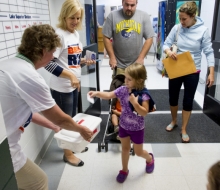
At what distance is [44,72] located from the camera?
237 cm

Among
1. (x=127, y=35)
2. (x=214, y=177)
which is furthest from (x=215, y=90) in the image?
(x=214, y=177)

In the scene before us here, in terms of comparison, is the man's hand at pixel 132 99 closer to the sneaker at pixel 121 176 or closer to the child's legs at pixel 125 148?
the child's legs at pixel 125 148

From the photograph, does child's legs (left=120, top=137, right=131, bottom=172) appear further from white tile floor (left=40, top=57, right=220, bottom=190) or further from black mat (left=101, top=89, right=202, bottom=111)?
black mat (left=101, top=89, right=202, bottom=111)

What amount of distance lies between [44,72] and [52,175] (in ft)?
3.42

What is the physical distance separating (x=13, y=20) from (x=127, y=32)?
1.26 meters

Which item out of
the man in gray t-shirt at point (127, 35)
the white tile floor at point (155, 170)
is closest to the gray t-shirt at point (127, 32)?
the man in gray t-shirt at point (127, 35)

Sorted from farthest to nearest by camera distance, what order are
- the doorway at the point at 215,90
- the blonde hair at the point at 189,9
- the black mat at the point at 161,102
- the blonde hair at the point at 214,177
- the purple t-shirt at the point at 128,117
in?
the black mat at the point at 161,102
the doorway at the point at 215,90
the blonde hair at the point at 189,9
the purple t-shirt at the point at 128,117
the blonde hair at the point at 214,177

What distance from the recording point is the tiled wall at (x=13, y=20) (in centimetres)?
159

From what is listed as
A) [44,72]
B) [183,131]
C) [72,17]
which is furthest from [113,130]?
[72,17]

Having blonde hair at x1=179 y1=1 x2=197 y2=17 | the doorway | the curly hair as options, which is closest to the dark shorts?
the curly hair

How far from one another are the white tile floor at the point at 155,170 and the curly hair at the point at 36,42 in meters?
1.30

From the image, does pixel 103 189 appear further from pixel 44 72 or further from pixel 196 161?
pixel 44 72

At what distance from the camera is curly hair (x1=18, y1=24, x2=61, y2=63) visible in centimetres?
116

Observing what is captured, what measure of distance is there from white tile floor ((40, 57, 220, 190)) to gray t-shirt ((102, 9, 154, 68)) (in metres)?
1.06
